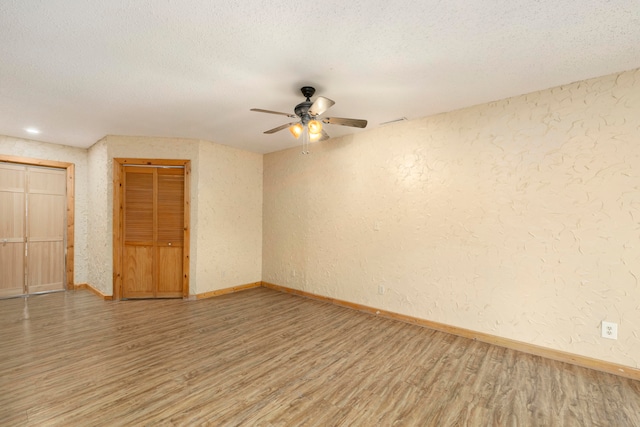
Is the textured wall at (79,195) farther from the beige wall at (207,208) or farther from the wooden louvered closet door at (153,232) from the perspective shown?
the wooden louvered closet door at (153,232)

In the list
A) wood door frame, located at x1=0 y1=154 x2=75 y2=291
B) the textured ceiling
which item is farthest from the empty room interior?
wood door frame, located at x1=0 y1=154 x2=75 y2=291

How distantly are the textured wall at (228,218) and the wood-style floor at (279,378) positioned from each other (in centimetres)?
134

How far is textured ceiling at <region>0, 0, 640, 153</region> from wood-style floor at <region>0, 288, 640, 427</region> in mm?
2625

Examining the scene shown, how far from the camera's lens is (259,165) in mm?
5512

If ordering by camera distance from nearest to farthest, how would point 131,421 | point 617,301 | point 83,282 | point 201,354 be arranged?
point 131,421, point 617,301, point 201,354, point 83,282

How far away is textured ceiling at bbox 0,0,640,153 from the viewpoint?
1.73 metres

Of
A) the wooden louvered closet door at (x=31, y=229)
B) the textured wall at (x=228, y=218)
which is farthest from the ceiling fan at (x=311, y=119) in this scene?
the wooden louvered closet door at (x=31, y=229)

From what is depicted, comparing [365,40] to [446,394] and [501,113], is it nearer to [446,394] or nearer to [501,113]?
[501,113]

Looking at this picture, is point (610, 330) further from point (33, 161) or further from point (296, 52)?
point (33, 161)

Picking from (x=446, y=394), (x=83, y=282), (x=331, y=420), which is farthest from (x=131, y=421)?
(x=83, y=282)

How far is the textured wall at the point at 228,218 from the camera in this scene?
4672 millimetres

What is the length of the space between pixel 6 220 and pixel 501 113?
23.9ft

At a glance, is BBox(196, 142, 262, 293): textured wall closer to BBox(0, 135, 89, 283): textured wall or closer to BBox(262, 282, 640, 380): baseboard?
BBox(262, 282, 640, 380): baseboard

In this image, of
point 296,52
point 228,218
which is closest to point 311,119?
point 296,52
